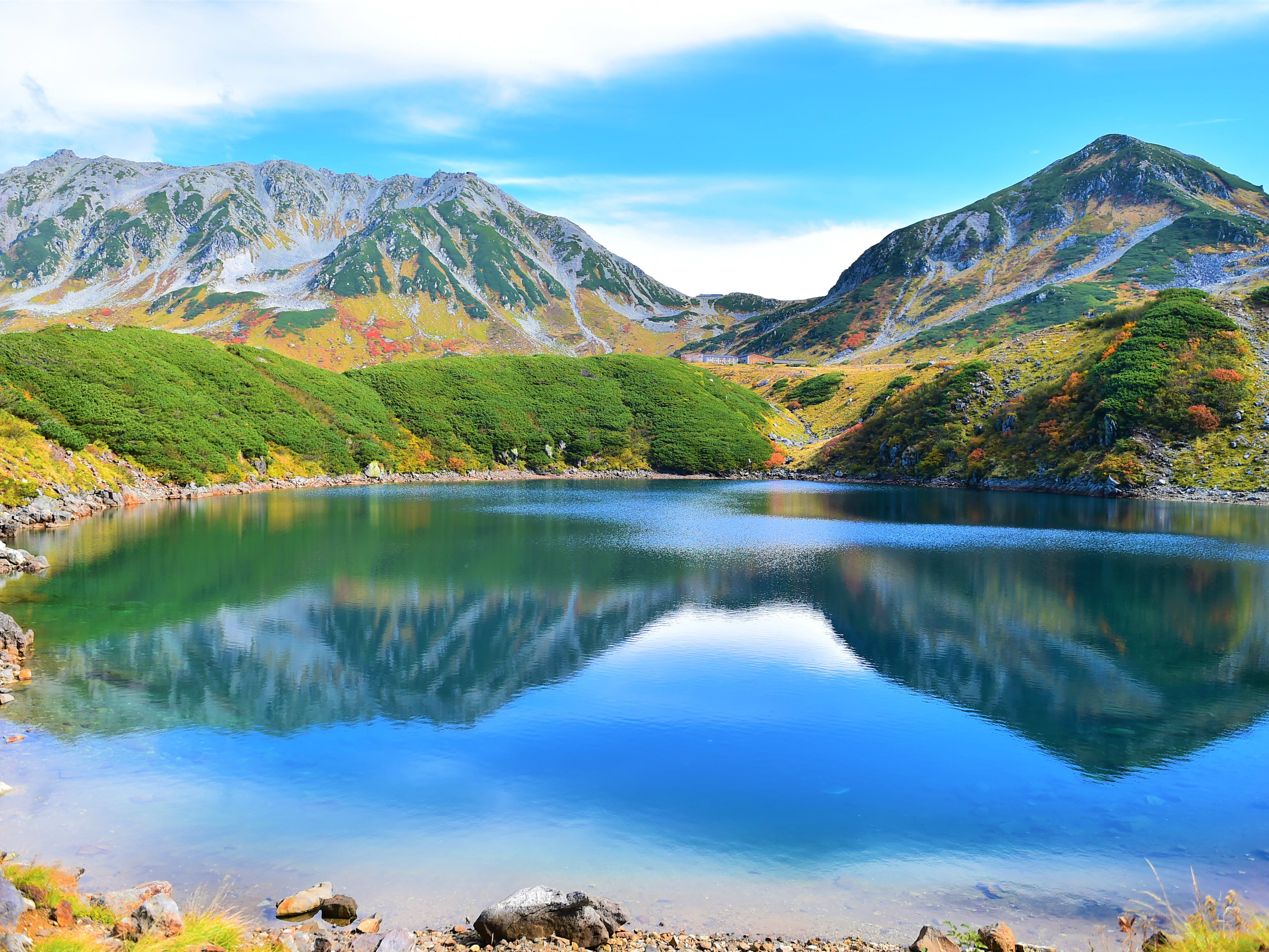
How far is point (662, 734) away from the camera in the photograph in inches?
720

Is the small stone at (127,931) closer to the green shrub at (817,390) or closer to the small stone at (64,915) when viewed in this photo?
the small stone at (64,915)

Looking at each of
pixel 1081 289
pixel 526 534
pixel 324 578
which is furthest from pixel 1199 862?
pixel 1081 289

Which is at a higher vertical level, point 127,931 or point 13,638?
point 127,931

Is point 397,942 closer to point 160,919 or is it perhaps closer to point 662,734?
point 160,919

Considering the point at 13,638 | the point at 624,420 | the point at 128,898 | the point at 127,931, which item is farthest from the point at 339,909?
the point at 624,420

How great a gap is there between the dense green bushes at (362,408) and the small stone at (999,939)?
6741 cm

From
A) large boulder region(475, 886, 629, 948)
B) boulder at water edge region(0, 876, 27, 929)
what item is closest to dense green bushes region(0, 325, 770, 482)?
boulder at water edge region(0, 876, 27, 929)

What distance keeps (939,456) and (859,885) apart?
87027mm

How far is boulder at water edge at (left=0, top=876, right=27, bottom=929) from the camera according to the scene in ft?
26.1

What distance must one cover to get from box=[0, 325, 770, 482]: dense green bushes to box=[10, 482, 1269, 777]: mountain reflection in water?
619 inches

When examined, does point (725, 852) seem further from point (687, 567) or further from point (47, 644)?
point (687, 567)

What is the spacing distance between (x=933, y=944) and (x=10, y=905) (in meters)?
11.0

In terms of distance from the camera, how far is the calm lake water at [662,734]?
11969 mm

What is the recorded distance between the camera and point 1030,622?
29.1 metres
